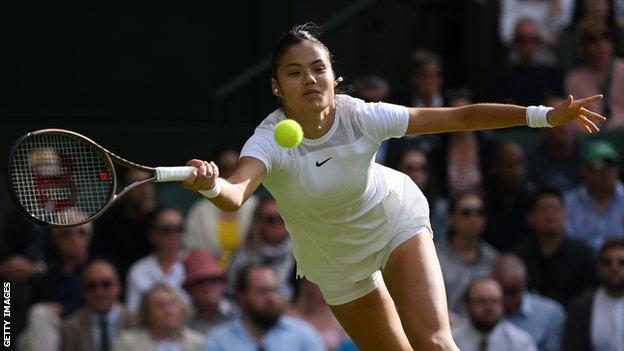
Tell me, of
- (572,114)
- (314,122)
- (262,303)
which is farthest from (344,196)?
(262,303)

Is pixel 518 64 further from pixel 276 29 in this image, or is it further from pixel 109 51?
pixel 109 51

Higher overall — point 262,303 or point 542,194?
point 542,194

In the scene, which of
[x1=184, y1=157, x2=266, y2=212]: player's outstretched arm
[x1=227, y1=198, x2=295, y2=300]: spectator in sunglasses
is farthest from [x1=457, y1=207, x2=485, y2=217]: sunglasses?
[x1=184, y1=157, x2=266, y2=212]: player's outstretched arm

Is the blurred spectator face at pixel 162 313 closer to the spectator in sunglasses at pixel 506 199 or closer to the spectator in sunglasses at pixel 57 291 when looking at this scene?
the spectator in sunglasses at pixel 57 291

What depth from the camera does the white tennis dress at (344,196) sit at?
18.8ft

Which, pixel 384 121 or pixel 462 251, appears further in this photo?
pixel 462 251

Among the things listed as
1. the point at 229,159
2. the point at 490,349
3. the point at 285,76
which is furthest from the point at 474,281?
the point at 285,76

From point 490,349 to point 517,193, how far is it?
59.8 inches

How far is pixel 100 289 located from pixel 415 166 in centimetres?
228

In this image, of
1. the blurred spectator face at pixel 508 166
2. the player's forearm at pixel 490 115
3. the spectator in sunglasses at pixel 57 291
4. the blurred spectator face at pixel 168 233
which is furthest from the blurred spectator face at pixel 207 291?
the player's forearm at pixel 490 115

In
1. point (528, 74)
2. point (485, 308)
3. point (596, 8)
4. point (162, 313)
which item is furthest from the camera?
point (596, 8)

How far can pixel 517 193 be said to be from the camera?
9672 mm

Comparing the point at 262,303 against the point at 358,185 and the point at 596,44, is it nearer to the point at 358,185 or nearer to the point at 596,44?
the point at 358,185

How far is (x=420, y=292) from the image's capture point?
5676 mm
